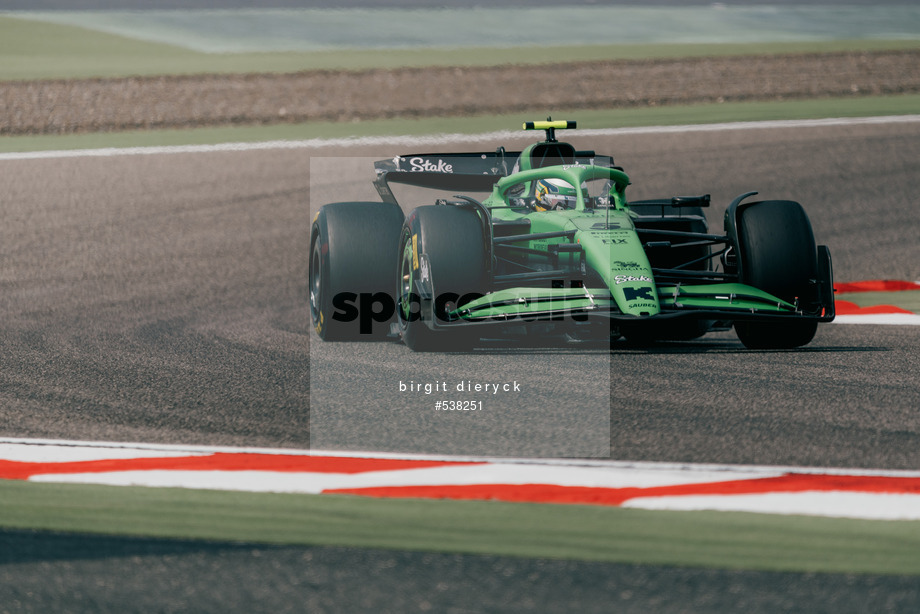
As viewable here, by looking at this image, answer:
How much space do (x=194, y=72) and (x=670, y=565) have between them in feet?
77.0

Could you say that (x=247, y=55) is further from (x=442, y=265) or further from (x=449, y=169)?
(x=442, y=265)

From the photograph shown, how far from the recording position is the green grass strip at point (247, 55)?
25.9 meters

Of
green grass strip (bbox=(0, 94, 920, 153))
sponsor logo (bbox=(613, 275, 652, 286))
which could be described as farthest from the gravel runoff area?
sponsor logo (bbox=(613, 275, 652, 286))

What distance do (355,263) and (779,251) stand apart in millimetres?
2399

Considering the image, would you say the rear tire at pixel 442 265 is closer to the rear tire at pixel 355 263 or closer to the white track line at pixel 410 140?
the rear tire at pixel 355 263

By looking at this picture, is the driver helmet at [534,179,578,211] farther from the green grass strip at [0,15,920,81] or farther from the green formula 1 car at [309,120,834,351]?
the green grass strip at [0,15,920,81]

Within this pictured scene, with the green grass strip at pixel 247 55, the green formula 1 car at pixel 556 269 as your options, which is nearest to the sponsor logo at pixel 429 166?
the green formula 1 car at pixel 556 269

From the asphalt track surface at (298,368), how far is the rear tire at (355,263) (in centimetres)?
27

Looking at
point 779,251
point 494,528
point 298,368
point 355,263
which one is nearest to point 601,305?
point 779,251

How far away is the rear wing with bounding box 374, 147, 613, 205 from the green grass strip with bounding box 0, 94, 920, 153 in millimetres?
9198

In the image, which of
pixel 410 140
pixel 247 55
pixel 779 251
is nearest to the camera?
pixel 779 251

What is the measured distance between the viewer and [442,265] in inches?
263

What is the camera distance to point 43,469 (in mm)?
4570

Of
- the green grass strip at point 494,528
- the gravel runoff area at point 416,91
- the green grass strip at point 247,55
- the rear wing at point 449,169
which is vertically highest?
the green grass strip at point 247,55
